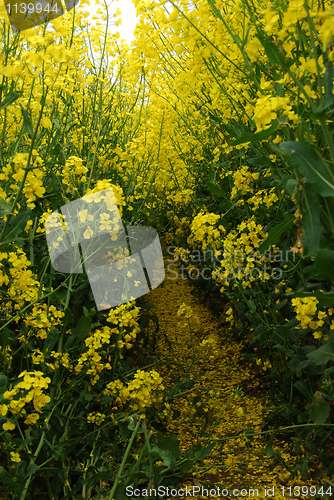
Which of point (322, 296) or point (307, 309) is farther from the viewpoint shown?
point (307, 309)

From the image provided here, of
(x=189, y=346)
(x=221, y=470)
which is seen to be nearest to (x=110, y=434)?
(x=221, y=470)

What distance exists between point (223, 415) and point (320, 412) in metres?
0.92

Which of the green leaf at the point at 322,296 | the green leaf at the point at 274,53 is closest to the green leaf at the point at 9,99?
the green leaf at the point at 274,53

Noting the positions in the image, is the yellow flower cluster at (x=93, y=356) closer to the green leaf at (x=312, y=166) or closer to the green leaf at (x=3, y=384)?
the green leaf at (x=3, y=384)

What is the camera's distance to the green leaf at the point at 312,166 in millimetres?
996

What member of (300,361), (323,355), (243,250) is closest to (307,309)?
(323,355)

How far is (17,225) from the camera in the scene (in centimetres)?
143

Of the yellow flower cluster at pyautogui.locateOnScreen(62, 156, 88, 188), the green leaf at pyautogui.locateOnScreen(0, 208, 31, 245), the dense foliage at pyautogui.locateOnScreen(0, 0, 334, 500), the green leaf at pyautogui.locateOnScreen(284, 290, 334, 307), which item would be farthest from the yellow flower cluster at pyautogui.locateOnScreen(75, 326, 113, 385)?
the green leaf at pyautogui.locateOnScreen(284, 290, 334, 307)

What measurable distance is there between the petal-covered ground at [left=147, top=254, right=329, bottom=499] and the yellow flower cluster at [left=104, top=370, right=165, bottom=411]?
0.66 ft

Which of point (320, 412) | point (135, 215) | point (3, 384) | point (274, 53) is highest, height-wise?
point (274, 53)

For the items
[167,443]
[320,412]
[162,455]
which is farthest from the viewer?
[320,412]

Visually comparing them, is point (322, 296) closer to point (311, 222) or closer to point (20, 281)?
point (311, 222)

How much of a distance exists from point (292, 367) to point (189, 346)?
1651 mm

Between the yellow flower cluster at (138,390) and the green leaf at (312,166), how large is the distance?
127 cm
